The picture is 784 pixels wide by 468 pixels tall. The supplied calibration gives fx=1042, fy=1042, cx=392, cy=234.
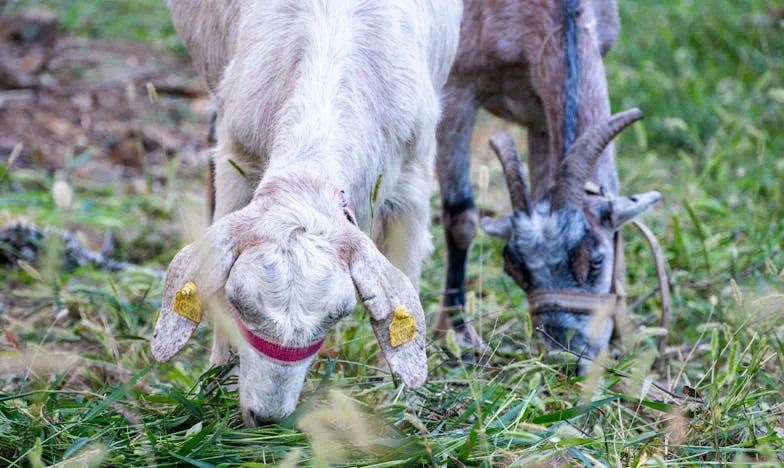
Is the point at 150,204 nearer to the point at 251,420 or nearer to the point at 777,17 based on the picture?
the point at 251,420

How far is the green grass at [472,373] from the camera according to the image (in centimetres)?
347

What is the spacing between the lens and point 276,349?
335 cm

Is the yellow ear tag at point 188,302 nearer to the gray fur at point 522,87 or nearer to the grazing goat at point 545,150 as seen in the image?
the grazing goat at point 545,150

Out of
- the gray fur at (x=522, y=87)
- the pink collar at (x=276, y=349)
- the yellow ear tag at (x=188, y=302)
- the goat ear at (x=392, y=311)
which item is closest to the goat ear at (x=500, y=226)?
the gray fur at (x=522, y=87)

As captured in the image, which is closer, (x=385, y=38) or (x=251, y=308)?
(x=251, y=308)

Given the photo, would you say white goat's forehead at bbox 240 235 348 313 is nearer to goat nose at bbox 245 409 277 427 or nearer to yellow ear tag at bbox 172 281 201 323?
yellow ear tag at bbox 172 281 201 323

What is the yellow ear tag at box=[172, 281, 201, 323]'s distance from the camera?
3.32 m

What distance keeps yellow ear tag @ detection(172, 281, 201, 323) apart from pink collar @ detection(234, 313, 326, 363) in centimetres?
15

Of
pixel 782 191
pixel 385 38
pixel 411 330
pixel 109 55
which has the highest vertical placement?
pixel 385 38

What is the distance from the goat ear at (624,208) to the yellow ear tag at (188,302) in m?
2.51

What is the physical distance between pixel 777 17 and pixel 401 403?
7.44m

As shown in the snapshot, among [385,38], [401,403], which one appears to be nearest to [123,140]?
[385,38]

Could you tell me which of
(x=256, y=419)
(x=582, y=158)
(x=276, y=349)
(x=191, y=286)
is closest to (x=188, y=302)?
(x=191, y=286)

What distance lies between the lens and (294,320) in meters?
3.27
